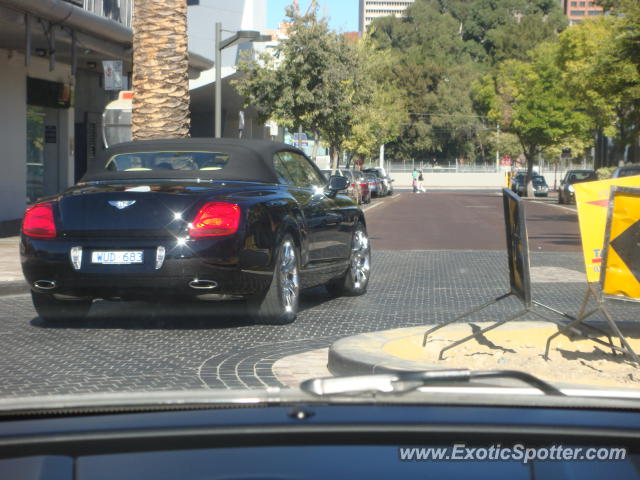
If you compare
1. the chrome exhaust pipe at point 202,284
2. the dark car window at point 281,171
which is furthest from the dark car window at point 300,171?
the chrome exhaust pipe at point 202,284

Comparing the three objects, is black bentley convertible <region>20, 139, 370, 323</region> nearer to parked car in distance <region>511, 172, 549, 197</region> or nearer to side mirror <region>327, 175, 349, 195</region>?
side mirror <region>327, 175, 349, 195</region>

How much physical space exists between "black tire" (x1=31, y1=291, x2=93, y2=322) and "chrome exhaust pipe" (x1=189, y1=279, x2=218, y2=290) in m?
1.12

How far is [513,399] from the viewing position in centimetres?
192

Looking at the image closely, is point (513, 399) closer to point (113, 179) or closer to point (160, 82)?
point (113, 179)

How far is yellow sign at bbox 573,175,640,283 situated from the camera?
6.92 meters

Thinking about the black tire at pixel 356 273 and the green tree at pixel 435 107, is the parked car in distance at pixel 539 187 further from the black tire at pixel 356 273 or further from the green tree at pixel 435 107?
the black tire at pixel 356 273

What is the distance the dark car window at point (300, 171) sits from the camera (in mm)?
10344

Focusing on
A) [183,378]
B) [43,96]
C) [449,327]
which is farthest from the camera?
[43,96]

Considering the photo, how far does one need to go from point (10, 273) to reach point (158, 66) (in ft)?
14.9

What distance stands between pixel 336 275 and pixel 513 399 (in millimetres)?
8884

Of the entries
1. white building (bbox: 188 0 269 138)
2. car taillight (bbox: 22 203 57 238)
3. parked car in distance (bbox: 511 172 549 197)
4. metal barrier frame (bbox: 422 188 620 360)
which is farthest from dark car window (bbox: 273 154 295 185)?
parked car in distance (bbox: 511 172 549 197)

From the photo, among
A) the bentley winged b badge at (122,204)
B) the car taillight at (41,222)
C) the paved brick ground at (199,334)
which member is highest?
the bentley winged b badge at (122,204)

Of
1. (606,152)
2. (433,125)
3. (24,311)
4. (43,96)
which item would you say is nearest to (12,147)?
(43,96)

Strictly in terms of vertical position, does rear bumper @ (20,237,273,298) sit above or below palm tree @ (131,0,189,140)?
below
